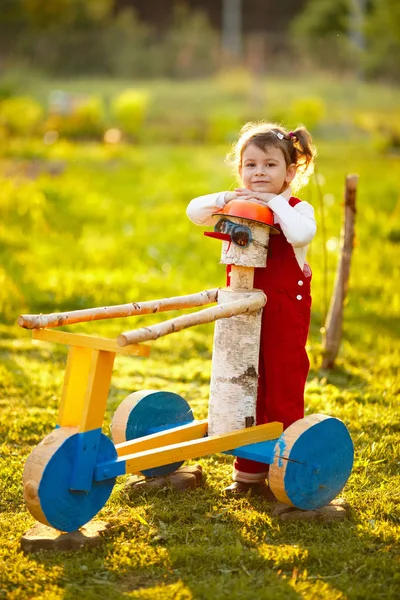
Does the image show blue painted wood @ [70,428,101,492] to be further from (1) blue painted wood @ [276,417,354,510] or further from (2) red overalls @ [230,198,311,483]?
(2) red overalls @ [230,198,311,483]

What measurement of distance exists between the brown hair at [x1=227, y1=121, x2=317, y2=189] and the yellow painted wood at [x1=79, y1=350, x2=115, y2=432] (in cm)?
110

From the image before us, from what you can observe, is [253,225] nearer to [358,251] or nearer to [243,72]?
[358,251]

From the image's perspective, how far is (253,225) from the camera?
140 inches

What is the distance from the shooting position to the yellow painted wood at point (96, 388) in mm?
3125

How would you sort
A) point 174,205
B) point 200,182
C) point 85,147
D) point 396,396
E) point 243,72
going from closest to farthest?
point 396,396, point 174,205, point 200,182, point 85,147, point 243,72

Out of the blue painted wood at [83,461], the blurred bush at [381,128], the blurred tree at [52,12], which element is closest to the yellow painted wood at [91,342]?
the blue painted wood at [83,461]

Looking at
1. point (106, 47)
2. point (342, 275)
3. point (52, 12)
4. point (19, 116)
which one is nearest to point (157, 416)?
point (342, 275)

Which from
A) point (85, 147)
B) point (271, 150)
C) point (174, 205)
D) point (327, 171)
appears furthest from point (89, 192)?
point (271, 150)

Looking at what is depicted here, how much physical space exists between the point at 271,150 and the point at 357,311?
3.70m

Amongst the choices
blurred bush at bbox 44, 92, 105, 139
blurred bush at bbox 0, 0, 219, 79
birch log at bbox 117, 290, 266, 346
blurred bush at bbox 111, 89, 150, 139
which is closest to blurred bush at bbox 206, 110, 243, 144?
blurred bush at bbox 111, 89, 150, 139

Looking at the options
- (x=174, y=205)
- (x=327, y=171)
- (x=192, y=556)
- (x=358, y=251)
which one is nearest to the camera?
(x=192, y=556)

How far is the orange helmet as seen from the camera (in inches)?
138

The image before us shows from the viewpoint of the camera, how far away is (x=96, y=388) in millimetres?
3143

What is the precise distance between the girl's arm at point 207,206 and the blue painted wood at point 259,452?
3.02 feet
